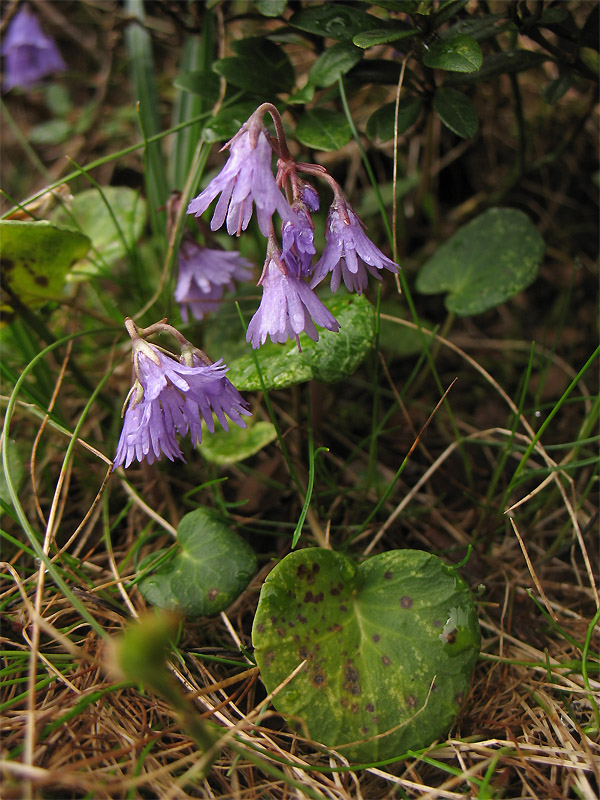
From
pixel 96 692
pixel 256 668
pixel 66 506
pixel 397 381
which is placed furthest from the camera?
pixel 397 381

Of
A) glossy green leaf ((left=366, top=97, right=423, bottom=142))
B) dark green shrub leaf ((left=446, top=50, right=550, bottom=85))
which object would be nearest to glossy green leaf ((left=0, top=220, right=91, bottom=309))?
glossy green leaf ((left=366, top=97, right=423, bottom=142))

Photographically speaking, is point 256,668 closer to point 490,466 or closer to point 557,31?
point 490,466

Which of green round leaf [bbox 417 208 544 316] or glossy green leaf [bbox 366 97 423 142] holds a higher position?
glossy green leaf [bbox 366 97 423 142]

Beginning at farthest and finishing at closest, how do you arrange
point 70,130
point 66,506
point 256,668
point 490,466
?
point 70,130, point 490,466, point 66,506, point 256,668

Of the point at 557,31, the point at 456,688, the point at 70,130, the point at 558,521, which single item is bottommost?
the point at 558,521

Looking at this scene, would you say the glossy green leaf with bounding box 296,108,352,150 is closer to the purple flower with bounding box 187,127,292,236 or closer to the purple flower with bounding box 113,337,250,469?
the purple flower with bounding box 187,127,292,236

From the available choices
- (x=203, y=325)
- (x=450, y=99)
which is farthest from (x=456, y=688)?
(x=450, y=99)
